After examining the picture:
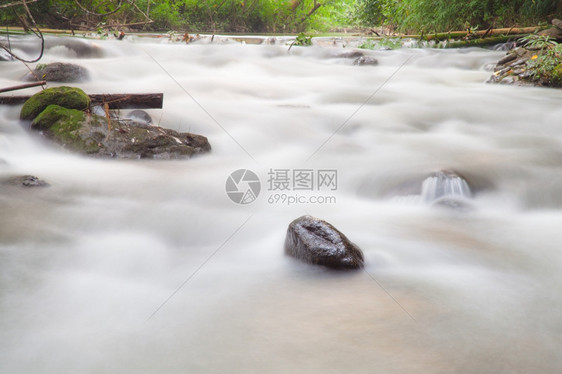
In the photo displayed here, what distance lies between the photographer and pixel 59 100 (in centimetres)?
423

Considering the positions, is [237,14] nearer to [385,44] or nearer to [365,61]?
[385,44]

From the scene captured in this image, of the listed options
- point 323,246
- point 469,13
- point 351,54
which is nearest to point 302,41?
point 351,54

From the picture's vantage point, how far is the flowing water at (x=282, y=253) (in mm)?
1744

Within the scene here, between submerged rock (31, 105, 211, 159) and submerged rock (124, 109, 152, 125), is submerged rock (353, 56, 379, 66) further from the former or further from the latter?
submerged rock (31, 105, 211, 159)

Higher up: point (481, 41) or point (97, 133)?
point (481, 41)

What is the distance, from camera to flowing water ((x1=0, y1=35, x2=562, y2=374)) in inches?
68.7

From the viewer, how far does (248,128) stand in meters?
5.28

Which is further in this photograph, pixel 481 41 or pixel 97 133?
pixel 481 41

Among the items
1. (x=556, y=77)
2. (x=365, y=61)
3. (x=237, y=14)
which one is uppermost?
(x=237, y=14)

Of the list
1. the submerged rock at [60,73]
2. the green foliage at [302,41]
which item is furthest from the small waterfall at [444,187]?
the green foliage at [302,41]

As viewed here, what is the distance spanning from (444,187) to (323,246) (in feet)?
5.28

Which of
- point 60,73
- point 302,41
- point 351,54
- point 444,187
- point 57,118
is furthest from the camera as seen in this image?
point 302,41

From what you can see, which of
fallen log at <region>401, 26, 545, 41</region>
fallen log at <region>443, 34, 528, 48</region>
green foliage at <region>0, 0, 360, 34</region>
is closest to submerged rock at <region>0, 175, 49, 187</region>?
fallen log at <region>401, 26, 545, 41</region>

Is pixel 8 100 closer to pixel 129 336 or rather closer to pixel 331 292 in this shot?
pixel 129 336
